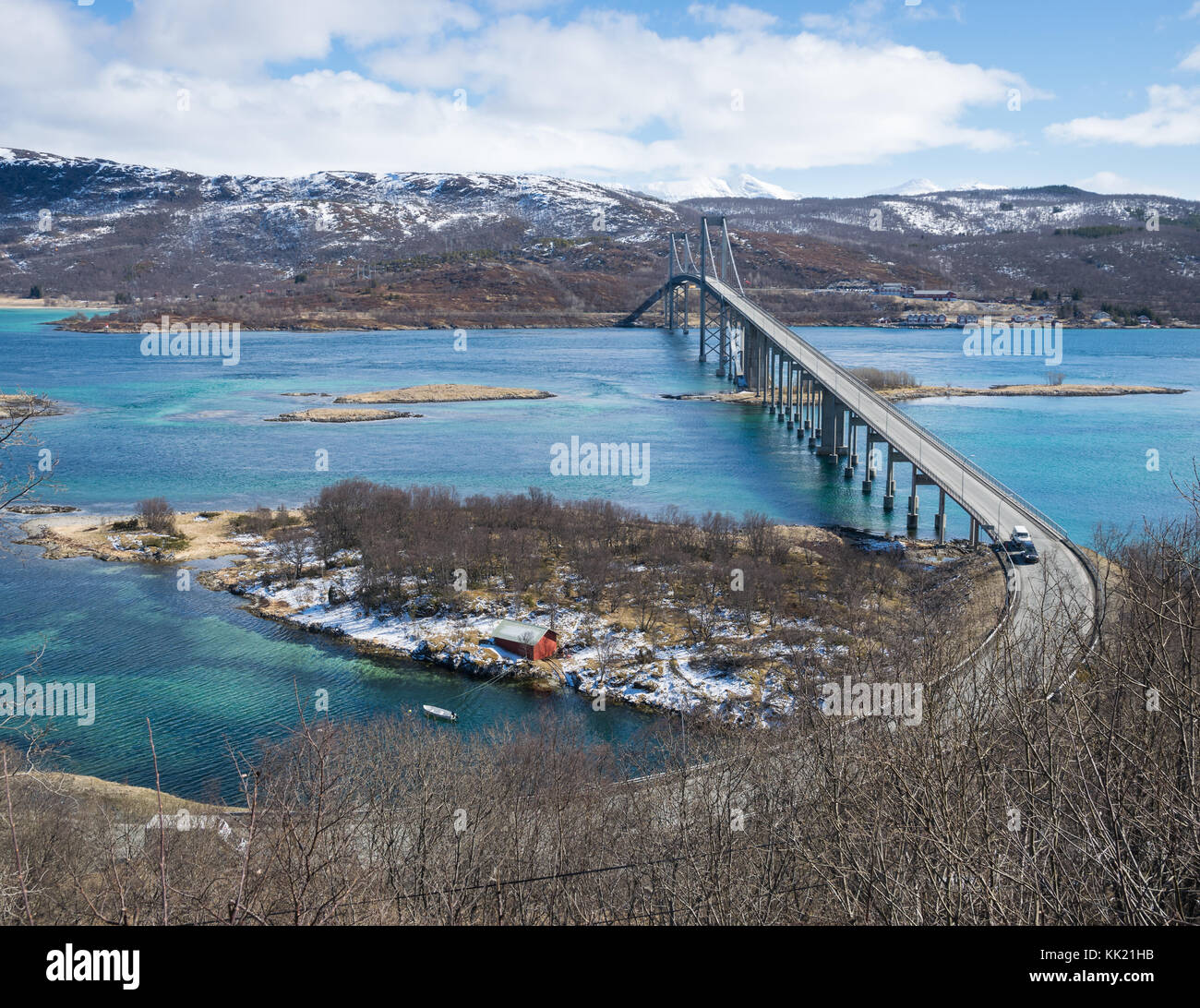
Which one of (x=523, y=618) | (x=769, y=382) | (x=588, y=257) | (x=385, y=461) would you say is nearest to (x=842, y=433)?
(x=385, y=461)

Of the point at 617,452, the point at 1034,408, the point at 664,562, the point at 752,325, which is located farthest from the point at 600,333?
the point at 664,562

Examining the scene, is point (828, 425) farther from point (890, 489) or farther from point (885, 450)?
point (890, 489)
